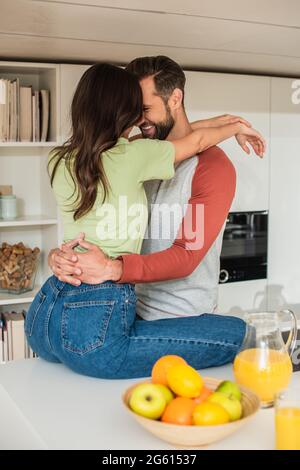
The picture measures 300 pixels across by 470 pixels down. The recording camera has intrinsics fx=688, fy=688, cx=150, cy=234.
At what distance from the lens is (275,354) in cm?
122

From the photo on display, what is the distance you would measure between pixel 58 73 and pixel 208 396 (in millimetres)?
1799

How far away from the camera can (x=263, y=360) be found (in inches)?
48.0

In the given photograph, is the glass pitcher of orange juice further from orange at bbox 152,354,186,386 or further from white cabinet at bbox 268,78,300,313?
white cabinet at bbox 268,78,300,313

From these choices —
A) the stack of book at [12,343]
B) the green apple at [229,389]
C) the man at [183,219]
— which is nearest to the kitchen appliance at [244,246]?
the stack of book at [12,343]

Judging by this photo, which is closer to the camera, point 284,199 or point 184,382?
point 184,382

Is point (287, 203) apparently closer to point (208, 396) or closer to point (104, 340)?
point (104, 340)

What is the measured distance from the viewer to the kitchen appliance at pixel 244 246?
10.0ft

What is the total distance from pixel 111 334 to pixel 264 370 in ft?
1.06

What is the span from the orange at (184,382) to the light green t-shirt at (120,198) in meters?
0.42

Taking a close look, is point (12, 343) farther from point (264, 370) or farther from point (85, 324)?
point (264, 370)

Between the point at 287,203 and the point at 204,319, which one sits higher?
the point at 287,203

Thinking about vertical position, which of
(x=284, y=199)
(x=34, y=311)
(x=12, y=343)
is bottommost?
(x=12, y=343)

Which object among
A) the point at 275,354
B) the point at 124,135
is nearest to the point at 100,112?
the point at 124,135

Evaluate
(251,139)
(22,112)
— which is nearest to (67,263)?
(251,139)
